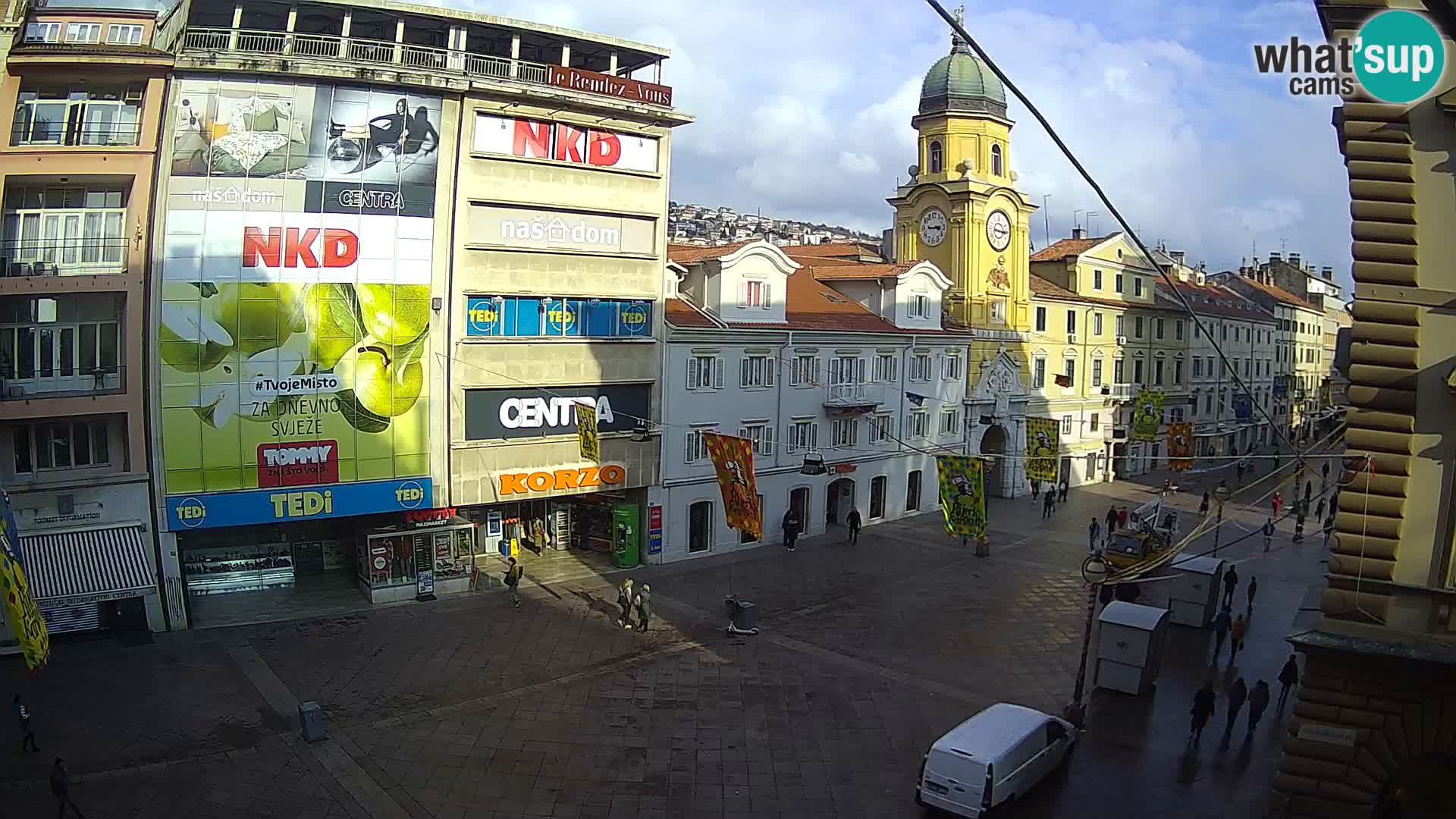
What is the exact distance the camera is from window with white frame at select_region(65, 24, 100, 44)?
2653cm

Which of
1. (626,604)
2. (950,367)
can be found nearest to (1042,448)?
(950,367)

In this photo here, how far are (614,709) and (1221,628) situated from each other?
1742cm

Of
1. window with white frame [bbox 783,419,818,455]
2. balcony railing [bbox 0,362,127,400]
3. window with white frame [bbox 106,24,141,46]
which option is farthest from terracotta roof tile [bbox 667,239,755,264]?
balcony railing [bbox 0,362,127,400]

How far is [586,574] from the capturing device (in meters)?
33.3

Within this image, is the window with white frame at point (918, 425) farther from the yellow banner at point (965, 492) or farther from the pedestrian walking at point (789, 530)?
the yellow banner at point (965, 492)

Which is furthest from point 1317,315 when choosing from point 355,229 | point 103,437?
point 103,437

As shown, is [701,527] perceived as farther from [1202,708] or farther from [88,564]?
[1202,708]

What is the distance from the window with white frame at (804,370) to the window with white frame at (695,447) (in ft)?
16.3

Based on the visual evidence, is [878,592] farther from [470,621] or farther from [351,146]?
[351,146]

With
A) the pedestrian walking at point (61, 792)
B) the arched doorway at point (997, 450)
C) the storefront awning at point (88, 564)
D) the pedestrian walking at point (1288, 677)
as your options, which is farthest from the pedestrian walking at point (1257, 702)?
the arched doorway at point (997, 450)

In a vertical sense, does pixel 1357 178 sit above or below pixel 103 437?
above

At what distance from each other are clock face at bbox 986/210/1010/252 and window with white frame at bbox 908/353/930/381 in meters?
9.51

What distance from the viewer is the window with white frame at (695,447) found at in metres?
35.7

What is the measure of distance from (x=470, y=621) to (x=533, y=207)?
1300cm
